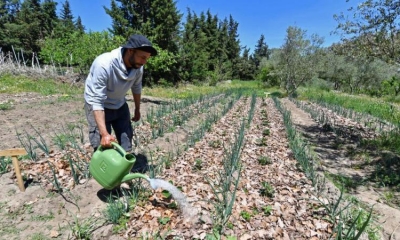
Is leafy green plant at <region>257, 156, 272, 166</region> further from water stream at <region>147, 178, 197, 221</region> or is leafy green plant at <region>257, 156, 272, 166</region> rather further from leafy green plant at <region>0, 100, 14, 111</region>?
leafy green plant at <region>0, 100, 14, 111</region>

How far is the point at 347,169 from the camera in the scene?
13.7ft

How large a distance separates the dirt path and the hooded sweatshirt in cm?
255

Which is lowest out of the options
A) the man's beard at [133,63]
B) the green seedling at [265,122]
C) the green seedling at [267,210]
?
the green seedling at [267,210]

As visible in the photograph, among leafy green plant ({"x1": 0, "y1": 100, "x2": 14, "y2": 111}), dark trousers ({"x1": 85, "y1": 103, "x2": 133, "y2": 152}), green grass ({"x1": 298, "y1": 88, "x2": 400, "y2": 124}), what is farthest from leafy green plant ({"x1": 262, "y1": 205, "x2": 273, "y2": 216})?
leafy green plant ({"x1": 0, "y1": 100, "x2": 14, "y2": 111})

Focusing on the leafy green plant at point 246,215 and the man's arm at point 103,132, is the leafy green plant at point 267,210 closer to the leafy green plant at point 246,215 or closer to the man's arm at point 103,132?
the leafy green plant at point 246,215

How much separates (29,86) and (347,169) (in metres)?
12.8

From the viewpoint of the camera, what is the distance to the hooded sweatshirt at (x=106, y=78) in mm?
2254

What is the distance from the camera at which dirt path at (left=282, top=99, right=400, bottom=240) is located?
2568 mm

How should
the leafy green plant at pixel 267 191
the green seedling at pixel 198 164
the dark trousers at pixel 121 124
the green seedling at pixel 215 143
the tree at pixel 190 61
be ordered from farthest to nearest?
1. the tree at pixel 190 61
2. the green seedling at pixel 215 143
3. the green seedling at pixel 198 164
4. the leafy green plant at pixel 267 191
5. the dark trousers at pixel 121 124

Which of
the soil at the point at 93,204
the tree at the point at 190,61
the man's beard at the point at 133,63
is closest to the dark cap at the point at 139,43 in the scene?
the man's beard at the point at 133,63

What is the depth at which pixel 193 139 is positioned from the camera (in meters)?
4.43

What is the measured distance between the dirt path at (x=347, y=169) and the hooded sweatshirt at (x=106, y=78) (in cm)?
255

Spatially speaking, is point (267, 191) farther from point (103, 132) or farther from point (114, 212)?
point (103, 132)

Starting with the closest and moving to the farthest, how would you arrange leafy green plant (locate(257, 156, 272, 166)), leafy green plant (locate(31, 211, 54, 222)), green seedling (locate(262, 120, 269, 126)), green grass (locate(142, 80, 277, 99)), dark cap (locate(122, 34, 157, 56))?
dark cap (locate(122, 34, 157, 56))
leafy green plant (locate(31, 211, 54, 222))
leafy green plant (locate(257, 156, 272, 166))
green seedling (locate(262, 120, 269, 126))
green grass (locate(142, 80, 277, 99))
